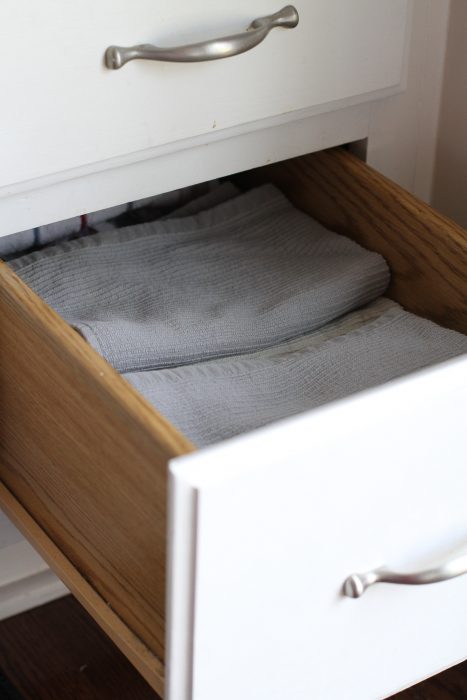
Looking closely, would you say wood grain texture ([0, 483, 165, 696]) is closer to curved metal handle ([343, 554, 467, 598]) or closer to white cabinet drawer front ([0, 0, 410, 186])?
curved metal handle ([343, 554, 467, 598])

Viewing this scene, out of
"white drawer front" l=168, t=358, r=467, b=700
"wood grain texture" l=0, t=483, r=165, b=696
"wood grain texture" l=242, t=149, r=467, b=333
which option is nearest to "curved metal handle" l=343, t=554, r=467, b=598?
"white drawer front" l=168, t=358, r=467, b=700

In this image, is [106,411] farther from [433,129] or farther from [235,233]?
[433,129]

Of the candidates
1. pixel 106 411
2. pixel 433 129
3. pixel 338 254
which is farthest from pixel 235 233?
pixel 106 411

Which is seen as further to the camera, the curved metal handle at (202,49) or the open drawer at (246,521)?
the curved metal handle at (202,49)

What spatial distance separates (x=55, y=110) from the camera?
64 centimetres

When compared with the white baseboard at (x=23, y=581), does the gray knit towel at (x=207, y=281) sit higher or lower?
higher

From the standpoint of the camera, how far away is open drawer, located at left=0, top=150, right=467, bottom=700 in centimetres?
47

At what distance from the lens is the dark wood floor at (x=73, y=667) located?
0.93m

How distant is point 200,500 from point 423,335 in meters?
0.31

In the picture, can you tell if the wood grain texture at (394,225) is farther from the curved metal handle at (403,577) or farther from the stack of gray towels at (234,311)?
the curved metal handle at (403,577)

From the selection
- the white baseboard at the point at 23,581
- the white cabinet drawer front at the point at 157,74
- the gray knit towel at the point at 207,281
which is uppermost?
the white cabinet drawer front at the point at 157,74

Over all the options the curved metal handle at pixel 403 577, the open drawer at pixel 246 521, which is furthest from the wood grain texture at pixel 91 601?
the curved metal handle at pixel 403 577

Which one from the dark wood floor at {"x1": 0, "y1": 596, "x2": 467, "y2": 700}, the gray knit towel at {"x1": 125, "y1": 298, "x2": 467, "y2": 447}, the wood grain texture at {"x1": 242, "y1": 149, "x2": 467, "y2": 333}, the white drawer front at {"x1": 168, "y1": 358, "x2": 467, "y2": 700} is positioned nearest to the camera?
the white drawer front at {"x1": 168, "y1": 358, "x2": 467, "y2": 700}

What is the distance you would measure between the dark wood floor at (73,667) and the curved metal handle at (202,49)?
21.5 inches
